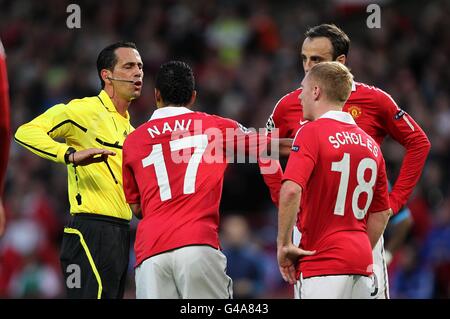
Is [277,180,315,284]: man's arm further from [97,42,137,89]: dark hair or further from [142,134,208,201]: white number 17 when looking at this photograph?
[97,42,137,89]: dark hair

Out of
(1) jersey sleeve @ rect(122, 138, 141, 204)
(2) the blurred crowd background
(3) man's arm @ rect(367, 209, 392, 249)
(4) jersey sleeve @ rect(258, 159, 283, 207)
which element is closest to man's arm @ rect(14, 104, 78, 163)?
(1) jersey sleeve @ rect(122, 138, 141, 204)

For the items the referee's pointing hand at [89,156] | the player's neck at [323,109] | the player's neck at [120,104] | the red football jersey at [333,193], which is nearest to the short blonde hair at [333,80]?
the player's neck at [323,109]

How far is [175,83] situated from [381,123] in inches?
58.2

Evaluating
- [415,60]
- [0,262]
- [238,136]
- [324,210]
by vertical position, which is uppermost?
[415,60]

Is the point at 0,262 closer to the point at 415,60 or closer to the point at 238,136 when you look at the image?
the point at 415,60

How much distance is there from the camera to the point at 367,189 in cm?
530

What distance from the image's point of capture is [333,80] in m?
5.37

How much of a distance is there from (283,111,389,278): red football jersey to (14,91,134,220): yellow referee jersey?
166 cm

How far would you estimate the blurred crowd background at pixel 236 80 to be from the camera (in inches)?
429

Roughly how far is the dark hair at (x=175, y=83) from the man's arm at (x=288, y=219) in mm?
1042

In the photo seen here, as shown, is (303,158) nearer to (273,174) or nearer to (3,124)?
(273,174)

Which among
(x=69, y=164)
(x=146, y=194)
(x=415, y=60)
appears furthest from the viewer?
(x=415, y=60)
